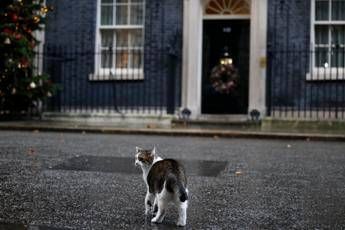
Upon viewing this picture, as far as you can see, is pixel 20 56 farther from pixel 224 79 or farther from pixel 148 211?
pixel 148 211

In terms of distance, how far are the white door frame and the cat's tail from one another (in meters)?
12.3

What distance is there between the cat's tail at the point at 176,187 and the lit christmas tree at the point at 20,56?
38.9ft

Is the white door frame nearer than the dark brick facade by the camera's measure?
No

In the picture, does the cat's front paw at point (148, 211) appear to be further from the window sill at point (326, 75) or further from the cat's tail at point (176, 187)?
the window sill at point (326, 75)

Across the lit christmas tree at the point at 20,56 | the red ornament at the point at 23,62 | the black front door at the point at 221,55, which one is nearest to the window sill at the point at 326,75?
the black front door at the point at 221,55

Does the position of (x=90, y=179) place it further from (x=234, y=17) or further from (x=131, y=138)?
(x=234, y=17)

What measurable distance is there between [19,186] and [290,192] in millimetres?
2984

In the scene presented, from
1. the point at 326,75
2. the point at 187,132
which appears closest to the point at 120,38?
the point at 187,132

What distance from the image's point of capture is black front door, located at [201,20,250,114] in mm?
18062

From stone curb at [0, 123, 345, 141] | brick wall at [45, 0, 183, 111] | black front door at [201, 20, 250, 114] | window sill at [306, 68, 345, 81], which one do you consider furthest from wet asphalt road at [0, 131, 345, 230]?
brick wall at [45, 0, 183, 111]

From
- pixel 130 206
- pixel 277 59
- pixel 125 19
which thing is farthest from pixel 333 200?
pixel 125 19

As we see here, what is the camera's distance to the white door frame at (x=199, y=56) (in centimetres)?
1747

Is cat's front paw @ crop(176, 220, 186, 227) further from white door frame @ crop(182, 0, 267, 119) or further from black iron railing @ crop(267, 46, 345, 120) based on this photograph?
white door frame @ crop(182, 0, 267, 119)

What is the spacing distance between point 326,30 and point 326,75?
135 centimetres
